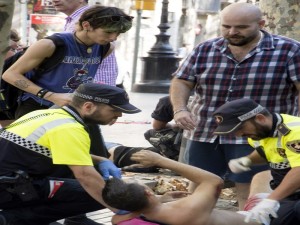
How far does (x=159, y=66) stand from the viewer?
21.8m

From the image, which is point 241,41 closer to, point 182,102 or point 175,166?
point 182,102

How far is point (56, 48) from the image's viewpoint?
17.6 feet

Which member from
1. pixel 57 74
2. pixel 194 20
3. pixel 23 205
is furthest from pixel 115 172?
pixel 194 20

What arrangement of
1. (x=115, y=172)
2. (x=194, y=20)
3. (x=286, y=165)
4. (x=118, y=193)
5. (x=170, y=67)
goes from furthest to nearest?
(x=194, y=20)
(x=170, y=67)
(x=115, y=172)
(x=286, y=165)
(x=118, y=193)

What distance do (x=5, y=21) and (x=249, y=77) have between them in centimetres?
167

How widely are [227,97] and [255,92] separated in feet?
0.63

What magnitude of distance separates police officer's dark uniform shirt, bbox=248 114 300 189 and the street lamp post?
54.6 feet

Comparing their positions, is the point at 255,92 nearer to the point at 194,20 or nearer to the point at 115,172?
the point at 115,172

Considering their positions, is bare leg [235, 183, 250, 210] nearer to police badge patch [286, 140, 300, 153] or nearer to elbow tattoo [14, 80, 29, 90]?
police badge patch [286, 140, 300, 153]

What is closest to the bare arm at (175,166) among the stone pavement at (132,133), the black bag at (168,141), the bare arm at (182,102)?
the bare arm at (182,102)

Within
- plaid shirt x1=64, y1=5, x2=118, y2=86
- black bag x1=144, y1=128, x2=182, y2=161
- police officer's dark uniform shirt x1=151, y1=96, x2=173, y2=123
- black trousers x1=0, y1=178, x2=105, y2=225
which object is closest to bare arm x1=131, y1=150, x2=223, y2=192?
black trousers x1=0, y1=178, x2=105, y2=225

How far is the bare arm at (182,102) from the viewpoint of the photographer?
5383mm

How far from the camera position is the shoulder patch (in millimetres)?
4480

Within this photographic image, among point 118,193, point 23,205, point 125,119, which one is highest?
point 118,193
